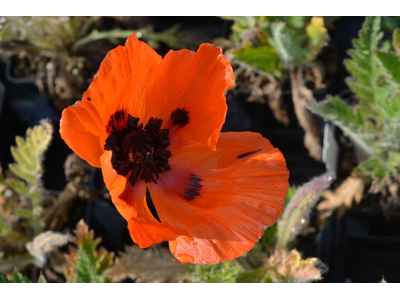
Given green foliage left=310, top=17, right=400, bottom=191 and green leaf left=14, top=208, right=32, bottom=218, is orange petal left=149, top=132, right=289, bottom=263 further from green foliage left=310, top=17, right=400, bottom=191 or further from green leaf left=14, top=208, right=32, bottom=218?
green leaf left=14, top=208, right=32, bottom=218

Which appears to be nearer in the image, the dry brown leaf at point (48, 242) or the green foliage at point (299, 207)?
the green foliage at point (299, 207)

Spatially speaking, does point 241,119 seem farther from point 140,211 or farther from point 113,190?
point 113,190

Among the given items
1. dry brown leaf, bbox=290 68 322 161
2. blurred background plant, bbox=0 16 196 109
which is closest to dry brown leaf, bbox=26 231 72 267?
blurred background plant, bbox=0 16 196 109

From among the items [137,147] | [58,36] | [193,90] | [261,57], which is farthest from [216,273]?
[58,36]

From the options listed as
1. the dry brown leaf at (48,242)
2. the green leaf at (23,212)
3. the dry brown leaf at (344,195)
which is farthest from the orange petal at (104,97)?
the dry brown leaf at (344,195)

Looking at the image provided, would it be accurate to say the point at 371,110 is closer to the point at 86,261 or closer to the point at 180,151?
the point at 180,151

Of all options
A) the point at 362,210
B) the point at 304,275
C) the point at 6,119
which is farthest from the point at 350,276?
the point at 6,119

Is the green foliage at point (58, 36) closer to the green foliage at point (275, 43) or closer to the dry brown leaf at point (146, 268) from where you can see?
the green foliage at point (275, 43)
